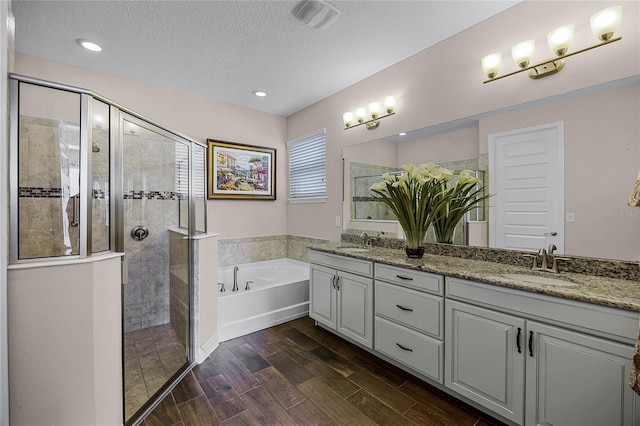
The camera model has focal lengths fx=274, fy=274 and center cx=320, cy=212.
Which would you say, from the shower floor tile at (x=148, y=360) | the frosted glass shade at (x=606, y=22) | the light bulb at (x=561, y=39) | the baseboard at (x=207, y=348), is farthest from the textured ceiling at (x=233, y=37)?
the baseboard at (x=207, y=348)

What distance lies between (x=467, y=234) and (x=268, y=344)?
6.33ft

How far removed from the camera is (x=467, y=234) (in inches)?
82.7

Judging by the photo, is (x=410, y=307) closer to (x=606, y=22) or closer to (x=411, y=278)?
(x=411, y=278)

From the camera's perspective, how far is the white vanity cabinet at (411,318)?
1.75 meters

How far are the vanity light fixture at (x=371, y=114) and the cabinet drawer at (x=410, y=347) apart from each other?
189 centimetres

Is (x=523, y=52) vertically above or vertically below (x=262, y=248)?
above

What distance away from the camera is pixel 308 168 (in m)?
3.77

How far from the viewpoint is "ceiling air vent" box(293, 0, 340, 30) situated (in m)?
1.84

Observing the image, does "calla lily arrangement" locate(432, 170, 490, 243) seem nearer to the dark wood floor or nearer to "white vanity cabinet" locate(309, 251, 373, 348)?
"white vanity cabinet" locate(309, 251, 373, 348)

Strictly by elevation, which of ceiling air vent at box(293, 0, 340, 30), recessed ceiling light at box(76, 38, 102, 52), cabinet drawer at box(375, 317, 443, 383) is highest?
ceiling air vent at box(293, 0, 340, 30)

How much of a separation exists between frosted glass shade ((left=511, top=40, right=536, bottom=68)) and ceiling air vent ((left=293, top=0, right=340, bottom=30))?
1.21 meters

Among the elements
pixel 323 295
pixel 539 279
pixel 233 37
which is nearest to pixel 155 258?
pixel 323 295

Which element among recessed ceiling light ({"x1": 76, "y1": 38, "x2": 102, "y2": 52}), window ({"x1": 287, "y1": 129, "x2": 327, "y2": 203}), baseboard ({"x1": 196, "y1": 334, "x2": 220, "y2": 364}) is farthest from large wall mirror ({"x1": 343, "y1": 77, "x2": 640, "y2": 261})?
recessed ceiling light ({"x1": 76, "y1": 38, "x2": 102, "y2": 52})

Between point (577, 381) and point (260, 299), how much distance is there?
237 centimetres
